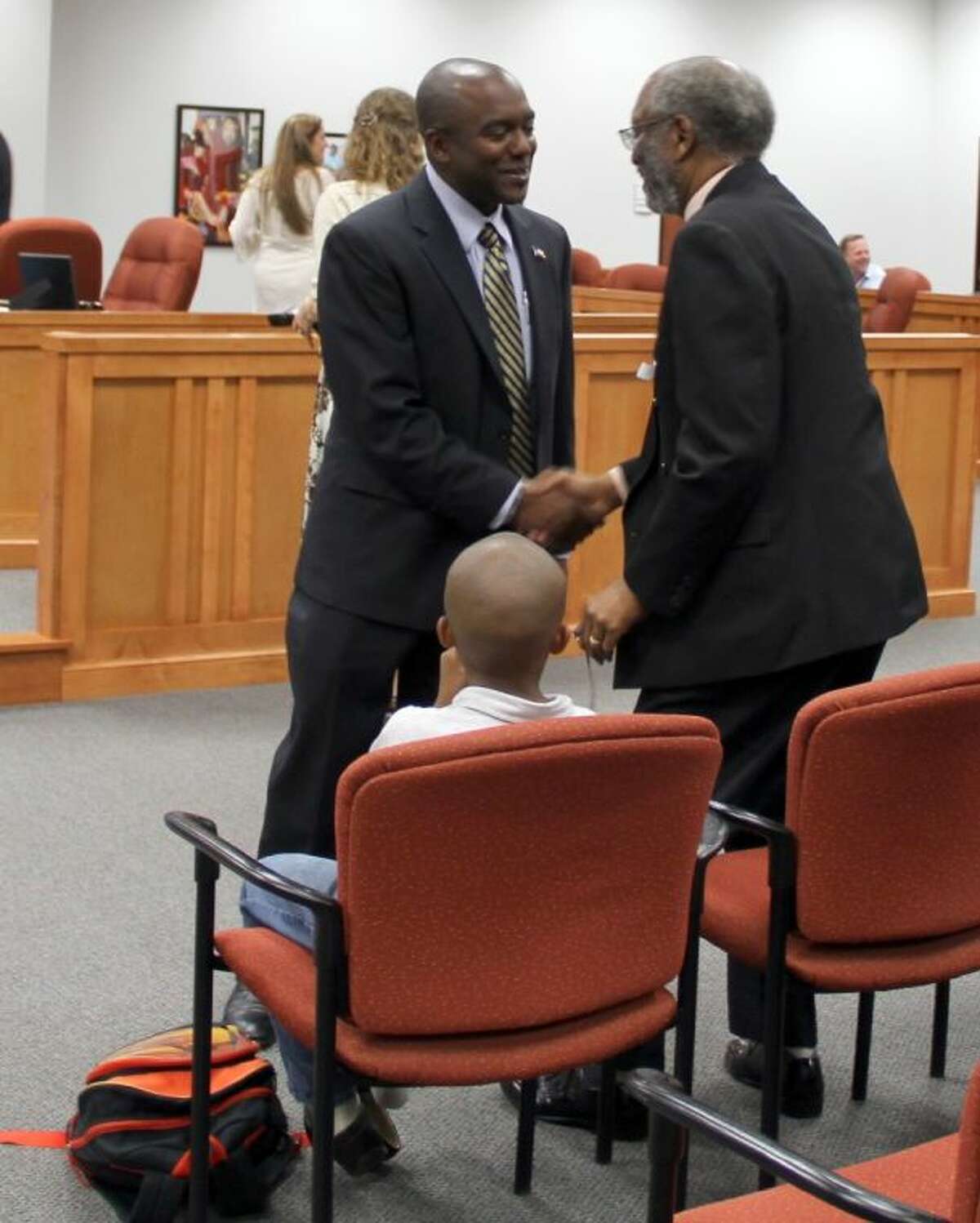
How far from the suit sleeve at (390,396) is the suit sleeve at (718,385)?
0.36 m

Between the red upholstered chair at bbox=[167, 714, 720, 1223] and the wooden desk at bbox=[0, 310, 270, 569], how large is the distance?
5.13 metres

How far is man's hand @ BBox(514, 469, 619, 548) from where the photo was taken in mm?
3109

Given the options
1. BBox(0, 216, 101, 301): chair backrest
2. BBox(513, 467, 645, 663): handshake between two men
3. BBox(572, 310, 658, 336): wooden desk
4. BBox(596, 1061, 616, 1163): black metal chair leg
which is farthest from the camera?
BBox(0, 216, 101, 301): chair backrest

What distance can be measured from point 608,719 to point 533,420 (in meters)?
1.05

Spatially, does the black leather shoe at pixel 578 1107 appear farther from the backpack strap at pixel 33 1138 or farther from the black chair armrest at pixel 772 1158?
the black chair armrest at pixel 772 1158

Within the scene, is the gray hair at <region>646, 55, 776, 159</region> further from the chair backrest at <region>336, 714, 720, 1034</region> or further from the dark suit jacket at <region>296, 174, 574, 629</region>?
the chair backrest at <region>336, 714, 720, 1034</region>

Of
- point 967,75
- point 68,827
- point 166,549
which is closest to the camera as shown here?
point 68,827

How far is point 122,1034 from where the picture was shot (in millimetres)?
3375

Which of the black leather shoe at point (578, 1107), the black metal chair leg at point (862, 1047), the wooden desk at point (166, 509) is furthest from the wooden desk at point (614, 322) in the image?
the black leather shoe at point (578, 1107)

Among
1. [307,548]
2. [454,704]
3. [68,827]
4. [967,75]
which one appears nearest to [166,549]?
[68,827]

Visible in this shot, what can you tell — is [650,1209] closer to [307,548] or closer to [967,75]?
[307,548]

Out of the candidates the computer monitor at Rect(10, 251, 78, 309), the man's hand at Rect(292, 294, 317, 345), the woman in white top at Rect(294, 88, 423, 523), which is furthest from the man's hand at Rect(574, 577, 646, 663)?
the computer monitor at Rect(10, 251, 78, 309)

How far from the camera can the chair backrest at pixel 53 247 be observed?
31.5 ft

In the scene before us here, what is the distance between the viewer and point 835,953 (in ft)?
8.76
